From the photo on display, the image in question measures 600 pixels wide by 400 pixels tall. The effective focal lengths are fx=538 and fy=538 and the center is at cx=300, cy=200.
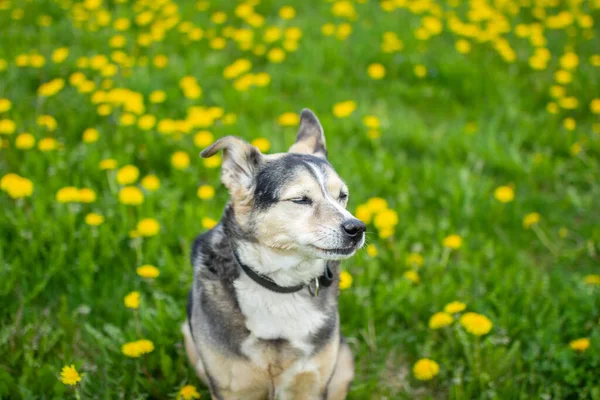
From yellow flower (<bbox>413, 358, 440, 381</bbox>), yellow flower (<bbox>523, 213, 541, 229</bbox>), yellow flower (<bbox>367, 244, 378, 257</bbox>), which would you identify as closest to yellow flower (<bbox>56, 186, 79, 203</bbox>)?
yellow flower (<bbox>367, 244, 378, 257</bbox>)

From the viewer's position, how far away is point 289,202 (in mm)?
2938

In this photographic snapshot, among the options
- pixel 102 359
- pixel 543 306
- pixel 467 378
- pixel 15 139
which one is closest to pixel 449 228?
pixel 543 306

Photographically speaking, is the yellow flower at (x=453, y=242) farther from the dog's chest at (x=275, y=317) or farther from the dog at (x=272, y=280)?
the dog's chest at (x=275, y=317)

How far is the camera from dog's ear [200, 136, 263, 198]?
304cm

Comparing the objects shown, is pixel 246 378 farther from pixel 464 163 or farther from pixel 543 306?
pixel 464 163

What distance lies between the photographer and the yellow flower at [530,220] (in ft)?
15.4

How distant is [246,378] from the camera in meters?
2.90

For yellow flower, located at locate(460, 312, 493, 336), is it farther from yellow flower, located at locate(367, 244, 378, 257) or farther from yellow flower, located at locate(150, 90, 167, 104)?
yellow flower, located at locate(150, 90, 167, 104)

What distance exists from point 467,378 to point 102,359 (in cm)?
235

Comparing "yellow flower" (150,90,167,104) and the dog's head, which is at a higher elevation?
the dog's head

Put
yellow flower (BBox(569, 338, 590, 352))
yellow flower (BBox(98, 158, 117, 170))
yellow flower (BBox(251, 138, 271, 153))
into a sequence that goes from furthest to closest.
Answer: yellow flower (BBox(251, 138, 271, 153)) < yellow flower (BBox(98, 158, 117, 170)) < yellow flower (BBox(569, 338, 590, 352))

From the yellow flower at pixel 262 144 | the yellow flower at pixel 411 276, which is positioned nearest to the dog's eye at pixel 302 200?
the yellow flower at pixel 411 276

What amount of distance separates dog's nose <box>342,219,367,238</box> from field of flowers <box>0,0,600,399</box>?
3.64 ft

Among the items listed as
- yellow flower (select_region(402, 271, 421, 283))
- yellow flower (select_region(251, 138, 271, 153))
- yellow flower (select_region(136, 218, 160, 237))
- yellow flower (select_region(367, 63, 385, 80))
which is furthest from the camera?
yellow flower (select_region(367, 63, 385, 80))
